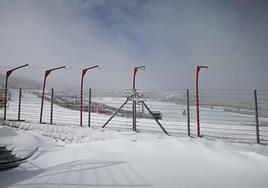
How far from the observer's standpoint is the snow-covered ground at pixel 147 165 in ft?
9.34

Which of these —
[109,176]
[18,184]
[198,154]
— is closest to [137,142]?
[198,154]

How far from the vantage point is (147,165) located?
352 cm

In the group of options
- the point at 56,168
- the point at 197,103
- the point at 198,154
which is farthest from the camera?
the point at 197,103

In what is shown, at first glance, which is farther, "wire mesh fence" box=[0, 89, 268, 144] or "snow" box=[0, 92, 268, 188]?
"wire mesh fence" box=[0, 89, 268, 144]

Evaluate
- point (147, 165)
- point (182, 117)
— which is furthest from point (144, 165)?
point (182, 117)

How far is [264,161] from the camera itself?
3.68 meters

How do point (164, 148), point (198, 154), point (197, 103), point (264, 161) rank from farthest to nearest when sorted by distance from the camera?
point (197, 103)
point (164, 148)
point (198, 154)
point (264, 161)

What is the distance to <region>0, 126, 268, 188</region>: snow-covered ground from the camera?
2848mm

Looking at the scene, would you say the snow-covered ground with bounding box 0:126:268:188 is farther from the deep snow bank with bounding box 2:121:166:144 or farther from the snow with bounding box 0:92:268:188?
the deep snow bank with bounding box 2:121:166:144

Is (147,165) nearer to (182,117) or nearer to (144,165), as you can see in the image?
(144,165)

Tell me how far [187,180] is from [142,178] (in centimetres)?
70

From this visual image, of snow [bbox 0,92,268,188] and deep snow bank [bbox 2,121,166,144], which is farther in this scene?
deep snow bank [bbox 2,121,166,144]

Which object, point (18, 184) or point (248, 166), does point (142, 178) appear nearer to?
point (18, 184)

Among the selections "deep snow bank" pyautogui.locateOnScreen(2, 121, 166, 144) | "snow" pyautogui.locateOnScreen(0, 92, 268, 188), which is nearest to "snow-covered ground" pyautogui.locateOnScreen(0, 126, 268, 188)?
"snow" pyautogui.locateOnScreen(0, 92, 268, 188)
